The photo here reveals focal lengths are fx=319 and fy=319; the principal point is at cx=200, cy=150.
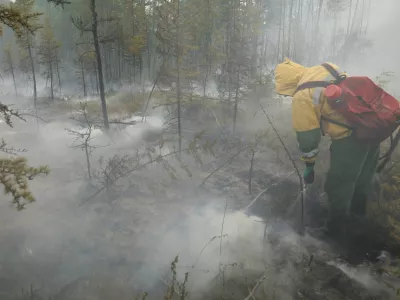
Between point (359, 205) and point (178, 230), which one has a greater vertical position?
point (359, 205)

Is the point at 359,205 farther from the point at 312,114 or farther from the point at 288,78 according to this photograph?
the point at 288,78

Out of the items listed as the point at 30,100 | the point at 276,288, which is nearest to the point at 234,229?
the point at 276,288

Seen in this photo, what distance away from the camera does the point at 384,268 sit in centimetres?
502

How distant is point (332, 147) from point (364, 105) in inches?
33.3

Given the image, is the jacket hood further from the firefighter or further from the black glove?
the black glove

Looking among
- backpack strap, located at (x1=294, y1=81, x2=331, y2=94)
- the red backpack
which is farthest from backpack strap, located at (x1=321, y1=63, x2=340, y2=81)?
backpack strap, located at (x1=294, y1=81, x2=331, y2=94)

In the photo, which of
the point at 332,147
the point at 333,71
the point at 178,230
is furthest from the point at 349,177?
the point at 178,230

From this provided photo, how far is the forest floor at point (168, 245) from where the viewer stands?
188 inches

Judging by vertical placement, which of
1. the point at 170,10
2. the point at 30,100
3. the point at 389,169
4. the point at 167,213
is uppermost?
the point at 170,10

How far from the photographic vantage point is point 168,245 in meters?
5.79

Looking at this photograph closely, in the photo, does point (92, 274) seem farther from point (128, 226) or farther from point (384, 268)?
point (384, 268)

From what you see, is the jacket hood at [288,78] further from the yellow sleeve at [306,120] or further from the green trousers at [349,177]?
the green trousers at [349,177]

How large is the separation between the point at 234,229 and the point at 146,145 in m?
7.40

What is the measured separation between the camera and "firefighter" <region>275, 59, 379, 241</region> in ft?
14.8
